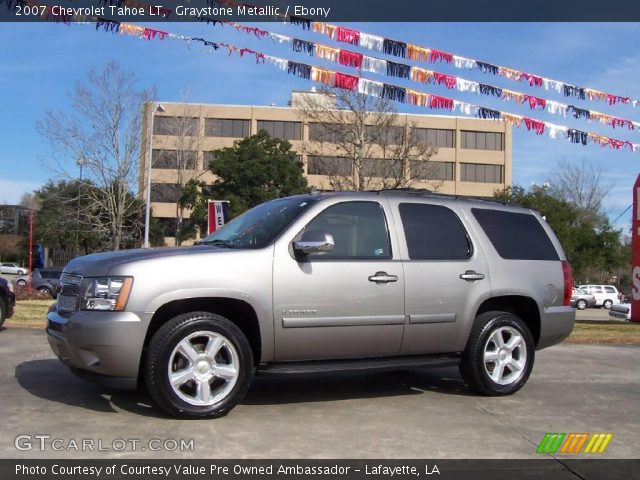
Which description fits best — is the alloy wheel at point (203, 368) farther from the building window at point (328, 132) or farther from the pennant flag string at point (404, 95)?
the building window at point (328, 132)

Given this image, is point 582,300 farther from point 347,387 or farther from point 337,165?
point 347,387

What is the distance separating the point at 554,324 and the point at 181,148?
1558 inches

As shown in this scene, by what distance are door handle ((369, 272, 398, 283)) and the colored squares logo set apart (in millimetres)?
1753

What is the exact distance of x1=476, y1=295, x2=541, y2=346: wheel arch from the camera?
20.5ft

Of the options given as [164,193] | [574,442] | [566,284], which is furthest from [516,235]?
[164,193]

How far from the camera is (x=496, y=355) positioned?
19.9 feet

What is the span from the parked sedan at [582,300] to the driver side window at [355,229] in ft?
120

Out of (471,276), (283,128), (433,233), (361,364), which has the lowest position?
(361,364)

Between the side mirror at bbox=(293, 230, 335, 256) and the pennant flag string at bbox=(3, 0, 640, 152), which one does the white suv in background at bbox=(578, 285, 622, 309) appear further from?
the side mirror at bbox=(293, 230, 335, 256)

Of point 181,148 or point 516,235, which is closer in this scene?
point 516,235

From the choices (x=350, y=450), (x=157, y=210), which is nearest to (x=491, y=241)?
(x=350, y=450)

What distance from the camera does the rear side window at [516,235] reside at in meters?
6.32

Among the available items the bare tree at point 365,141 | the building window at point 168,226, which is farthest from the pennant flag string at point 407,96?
the building window at point 168,226

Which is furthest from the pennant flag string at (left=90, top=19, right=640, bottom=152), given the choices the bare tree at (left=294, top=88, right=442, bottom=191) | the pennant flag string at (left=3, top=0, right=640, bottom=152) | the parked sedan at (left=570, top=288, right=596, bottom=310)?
the parked sedan at (left=570, top=288, right=596, bottom=310)
